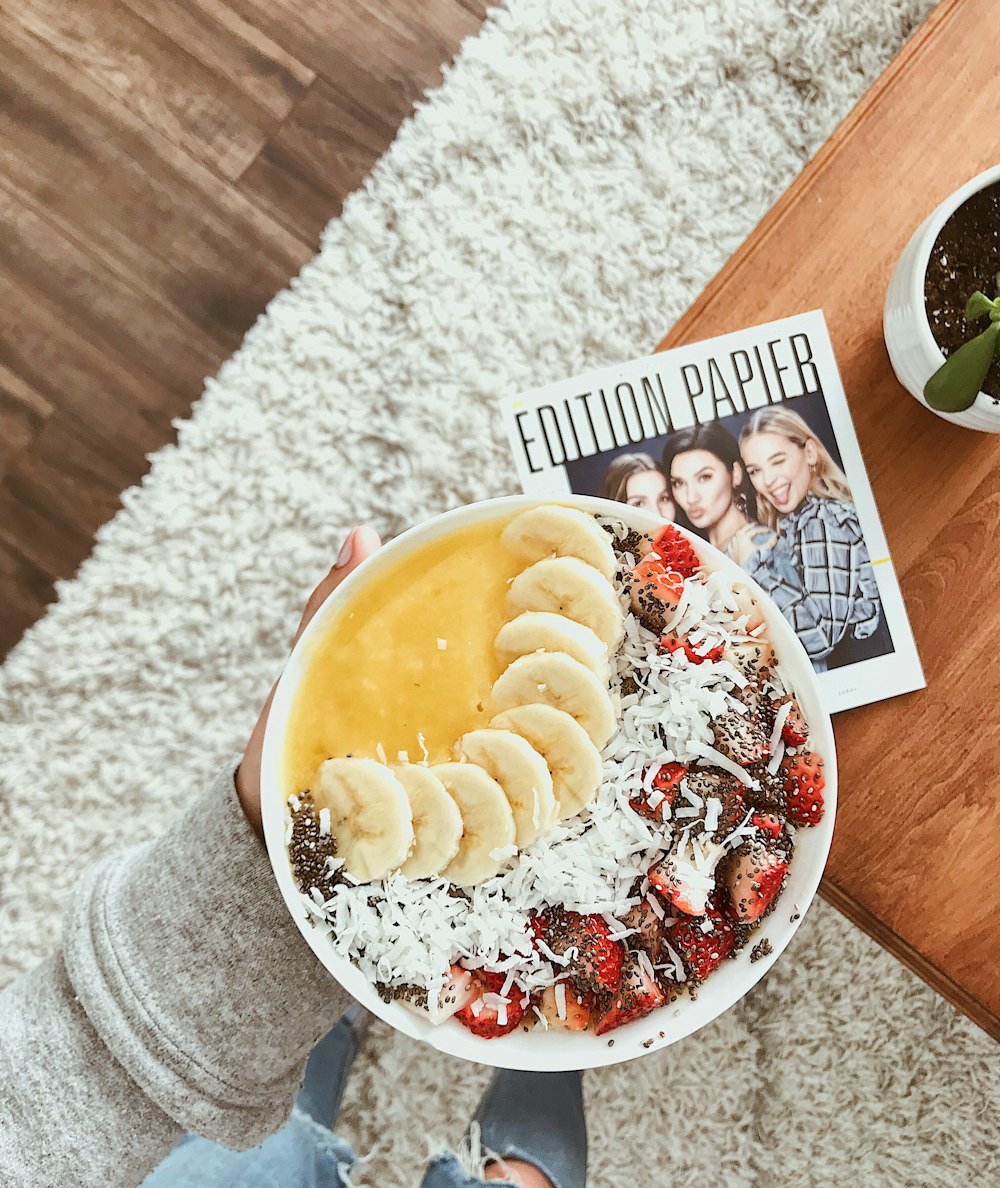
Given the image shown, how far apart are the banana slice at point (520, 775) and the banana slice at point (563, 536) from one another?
0.50 feet

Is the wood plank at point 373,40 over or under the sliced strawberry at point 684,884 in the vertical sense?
over

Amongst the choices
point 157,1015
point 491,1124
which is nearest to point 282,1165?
point 491,1124

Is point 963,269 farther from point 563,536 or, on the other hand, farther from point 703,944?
point 703,944

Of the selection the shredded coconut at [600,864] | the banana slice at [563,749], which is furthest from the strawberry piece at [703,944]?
the banana slice at [563,749]

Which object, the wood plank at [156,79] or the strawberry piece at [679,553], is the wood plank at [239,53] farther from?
the strawberry piece at [679,553]

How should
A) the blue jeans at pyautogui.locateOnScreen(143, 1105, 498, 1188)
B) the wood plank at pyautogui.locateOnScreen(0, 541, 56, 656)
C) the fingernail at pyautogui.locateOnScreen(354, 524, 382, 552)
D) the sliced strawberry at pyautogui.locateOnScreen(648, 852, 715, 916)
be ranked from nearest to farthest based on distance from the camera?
the sliced strawberry at pyautogui.locateOnScreen(648, 852, 715, 916), the fingernail at pyautogui.locateOnScreen(354, 524, 382, 552), the blue jeans at pyautogui.locateOnScreen(143, 1105, 498, 1188), the wood plank at pyautogui.locateOnScreen(0, 541, 56, 656)

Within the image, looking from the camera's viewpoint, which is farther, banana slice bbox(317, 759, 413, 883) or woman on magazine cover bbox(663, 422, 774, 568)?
woman on magazine cover bbox(663, 422, 774, 568)

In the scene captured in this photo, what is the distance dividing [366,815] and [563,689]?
0.18m

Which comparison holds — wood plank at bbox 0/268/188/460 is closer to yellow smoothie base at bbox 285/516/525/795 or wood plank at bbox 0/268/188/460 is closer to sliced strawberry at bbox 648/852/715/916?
yellow smoothie base at bbox 285/516/525/795

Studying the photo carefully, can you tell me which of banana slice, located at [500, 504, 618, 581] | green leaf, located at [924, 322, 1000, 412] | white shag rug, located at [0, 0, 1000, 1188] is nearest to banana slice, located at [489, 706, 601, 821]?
banana slice, located at [500, 504, 618, 581]

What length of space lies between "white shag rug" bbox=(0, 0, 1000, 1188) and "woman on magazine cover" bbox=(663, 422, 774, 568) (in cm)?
37

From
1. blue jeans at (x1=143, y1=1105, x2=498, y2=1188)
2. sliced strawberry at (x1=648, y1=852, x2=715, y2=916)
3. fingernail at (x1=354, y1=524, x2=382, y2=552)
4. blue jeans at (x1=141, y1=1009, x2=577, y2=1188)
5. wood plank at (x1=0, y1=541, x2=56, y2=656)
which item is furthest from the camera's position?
wood plank at (x1=0, y1=541, x2=56, y2=656)

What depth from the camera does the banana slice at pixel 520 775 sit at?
2.54 ft

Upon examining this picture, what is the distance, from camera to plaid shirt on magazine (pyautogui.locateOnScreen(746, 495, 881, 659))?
0.94 metres
